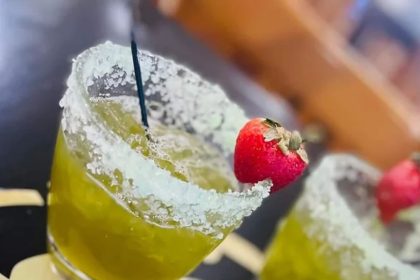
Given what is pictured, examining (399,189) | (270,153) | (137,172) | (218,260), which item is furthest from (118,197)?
(399,189)

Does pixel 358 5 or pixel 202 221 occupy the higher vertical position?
pixel 358 5

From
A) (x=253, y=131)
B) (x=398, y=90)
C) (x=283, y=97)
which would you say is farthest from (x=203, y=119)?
(x=398, y=90)

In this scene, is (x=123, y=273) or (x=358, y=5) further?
(x=358, y=5)

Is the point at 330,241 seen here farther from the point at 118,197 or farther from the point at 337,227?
the point at 118,197

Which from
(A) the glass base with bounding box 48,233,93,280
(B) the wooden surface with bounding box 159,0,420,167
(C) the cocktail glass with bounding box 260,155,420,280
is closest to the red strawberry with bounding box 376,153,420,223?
(C) the cocktail glass with bounding box 260,155,420,280

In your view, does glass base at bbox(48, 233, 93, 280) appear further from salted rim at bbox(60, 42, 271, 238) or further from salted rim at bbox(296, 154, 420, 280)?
salted rim at bbox(296, 154, 420, 280)

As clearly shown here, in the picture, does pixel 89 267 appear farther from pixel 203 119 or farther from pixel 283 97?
pixel 283 97

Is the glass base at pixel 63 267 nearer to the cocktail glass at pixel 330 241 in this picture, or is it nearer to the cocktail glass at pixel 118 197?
the cocktail glass at pixel 118 197
